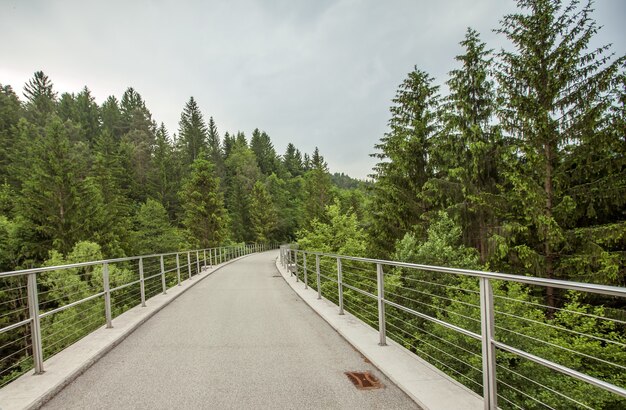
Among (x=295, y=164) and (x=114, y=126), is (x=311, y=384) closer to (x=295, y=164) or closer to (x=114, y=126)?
(x=114, y=126)

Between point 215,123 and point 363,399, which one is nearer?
point 363,399

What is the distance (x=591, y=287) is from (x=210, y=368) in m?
3.90

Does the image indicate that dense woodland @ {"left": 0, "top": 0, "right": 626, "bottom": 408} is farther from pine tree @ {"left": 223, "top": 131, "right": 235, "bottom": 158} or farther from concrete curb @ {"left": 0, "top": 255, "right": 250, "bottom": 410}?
pine tree @ {"left": 223, "top": 131, "right": 235, "bottom": 158}

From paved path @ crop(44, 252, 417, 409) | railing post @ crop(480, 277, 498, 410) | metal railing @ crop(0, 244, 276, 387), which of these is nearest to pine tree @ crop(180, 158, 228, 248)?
metal railing @ crop(0, 244, 276, 387)

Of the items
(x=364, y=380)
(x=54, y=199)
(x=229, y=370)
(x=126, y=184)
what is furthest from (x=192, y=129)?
(x=364, y=380)

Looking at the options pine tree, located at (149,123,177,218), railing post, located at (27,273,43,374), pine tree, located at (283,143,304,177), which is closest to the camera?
railing post, located at (27,273,43,374)

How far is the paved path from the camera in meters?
3.43

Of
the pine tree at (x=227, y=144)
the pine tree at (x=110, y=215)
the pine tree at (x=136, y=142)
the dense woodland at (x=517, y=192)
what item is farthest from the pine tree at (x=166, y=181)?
the pine tree at (x=227, y=144)

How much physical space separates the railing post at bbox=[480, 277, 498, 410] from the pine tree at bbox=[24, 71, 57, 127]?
243 feet

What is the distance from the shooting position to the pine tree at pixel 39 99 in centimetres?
6197

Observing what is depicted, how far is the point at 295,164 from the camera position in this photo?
4478 inches

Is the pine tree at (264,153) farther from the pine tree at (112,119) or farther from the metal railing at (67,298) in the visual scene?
the metal railing at (67,298)

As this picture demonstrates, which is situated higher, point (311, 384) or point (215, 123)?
point (215, 123)

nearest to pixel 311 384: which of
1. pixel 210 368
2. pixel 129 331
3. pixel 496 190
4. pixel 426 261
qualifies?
pixel 210 368
